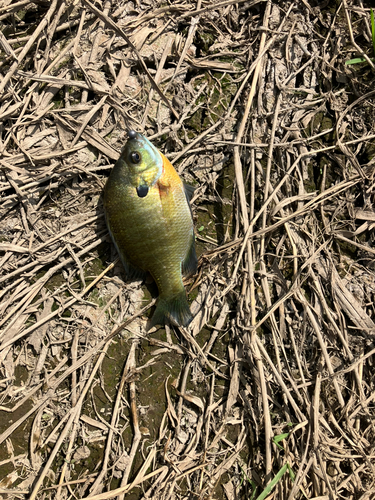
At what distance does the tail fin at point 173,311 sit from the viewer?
2404 millimetres

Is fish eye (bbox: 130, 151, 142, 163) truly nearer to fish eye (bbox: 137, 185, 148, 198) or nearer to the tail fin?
fish eye (bbox: 137, 185, 148, 198)

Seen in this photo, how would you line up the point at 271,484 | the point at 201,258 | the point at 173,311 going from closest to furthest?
the point at 271,484 < the point at 173,311 < the point at 201,258

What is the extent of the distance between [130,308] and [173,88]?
1.69 metres

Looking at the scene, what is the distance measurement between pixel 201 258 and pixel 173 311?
1.41ft

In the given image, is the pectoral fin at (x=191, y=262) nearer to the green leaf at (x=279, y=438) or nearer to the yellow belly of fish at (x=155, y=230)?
the yellow belly of fish at (x=155, y=230)

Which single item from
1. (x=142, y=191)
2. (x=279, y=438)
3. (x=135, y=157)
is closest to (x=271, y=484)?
(x=279, y=438)

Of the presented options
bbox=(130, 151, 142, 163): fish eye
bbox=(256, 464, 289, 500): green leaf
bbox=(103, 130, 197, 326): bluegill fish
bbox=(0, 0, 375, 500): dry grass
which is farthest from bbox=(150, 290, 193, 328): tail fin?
bbox=(256, 464, 289, 500): green leaf

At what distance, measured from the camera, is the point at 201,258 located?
2.53 meters

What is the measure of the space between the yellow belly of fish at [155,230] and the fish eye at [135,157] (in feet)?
0.60

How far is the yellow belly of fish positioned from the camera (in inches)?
89.0

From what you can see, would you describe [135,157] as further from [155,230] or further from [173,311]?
[173,311]

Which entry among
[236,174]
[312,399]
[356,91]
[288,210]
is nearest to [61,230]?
[236,174]

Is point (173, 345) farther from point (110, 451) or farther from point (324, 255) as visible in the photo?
point (324, 255)

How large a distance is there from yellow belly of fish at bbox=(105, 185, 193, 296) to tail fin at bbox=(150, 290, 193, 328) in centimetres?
5
